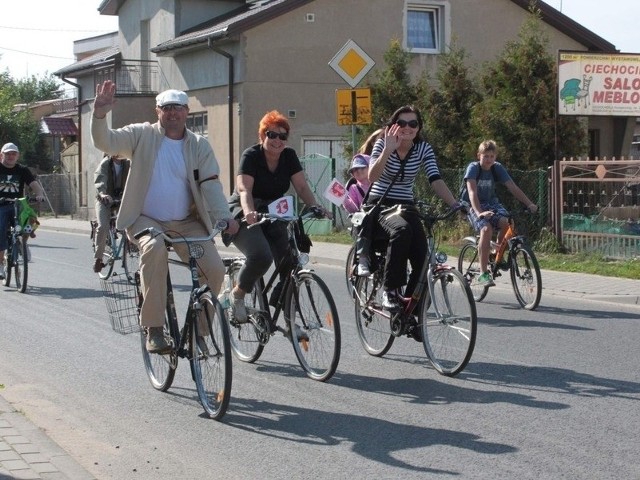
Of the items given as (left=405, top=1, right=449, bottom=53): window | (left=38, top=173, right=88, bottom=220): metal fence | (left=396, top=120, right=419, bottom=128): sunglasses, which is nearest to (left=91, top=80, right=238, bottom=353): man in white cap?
(left=396, top=120, right=419, bottom=128): sunglasses

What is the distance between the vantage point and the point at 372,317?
30.0 ft

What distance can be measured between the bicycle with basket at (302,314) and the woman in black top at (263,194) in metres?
0.13

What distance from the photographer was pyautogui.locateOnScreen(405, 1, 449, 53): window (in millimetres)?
32969

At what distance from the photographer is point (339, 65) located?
18.5 metres

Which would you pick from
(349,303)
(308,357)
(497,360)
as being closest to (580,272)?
(349,303)

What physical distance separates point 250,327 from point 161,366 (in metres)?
0.89

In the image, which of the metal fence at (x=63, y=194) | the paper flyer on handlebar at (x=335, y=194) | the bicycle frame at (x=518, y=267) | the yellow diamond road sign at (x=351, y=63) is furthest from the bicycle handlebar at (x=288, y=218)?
the metal fence at (x=63, y=194)

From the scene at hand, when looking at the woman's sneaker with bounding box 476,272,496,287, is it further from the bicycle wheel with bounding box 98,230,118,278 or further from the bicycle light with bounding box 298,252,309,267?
the bicycle wheel with bounding box 98,230,118,278

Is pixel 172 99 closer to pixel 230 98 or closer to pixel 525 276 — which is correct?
pixel 525 276

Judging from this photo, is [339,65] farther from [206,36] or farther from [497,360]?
[206,36]

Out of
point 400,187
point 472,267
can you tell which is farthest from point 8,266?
point 400,187

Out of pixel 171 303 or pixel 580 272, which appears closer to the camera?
pixel 171 303

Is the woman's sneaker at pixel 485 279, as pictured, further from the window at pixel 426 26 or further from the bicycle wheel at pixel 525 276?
the window at pixel 426 26

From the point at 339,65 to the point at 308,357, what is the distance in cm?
1074
